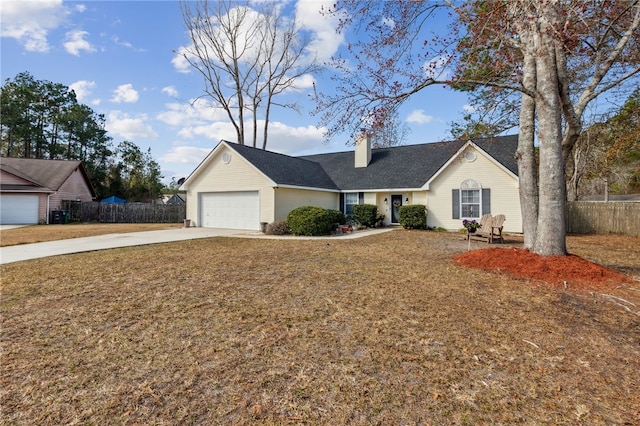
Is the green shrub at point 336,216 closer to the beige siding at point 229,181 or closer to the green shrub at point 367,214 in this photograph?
the green shrub at point 367,214

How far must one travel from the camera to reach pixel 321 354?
3.16 meters

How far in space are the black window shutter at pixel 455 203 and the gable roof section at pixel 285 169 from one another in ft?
21.6

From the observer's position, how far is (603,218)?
1470cm

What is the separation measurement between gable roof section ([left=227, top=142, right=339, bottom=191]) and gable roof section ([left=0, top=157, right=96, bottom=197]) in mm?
16162

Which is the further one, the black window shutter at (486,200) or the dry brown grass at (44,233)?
the black window shutter at (486,200)

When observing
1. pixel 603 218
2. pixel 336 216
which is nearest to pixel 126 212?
pixel 336 216

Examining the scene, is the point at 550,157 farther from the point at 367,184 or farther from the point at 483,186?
the point at 367,184

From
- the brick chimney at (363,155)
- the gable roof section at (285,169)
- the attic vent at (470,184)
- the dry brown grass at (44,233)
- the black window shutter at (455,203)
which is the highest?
the brick chimney at (363,155)

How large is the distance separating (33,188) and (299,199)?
63.8ft

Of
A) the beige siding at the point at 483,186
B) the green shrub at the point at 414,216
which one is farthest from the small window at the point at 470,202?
the green shrub at the point at 414,216

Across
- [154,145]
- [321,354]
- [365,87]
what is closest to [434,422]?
[321,354]

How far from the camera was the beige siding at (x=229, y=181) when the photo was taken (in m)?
16.0

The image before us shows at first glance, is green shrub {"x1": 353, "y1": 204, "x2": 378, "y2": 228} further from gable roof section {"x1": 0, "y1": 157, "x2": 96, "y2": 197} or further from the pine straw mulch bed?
gable roof section {"x1": 0, "y1": 157, "x2": 96, "y2": 197}

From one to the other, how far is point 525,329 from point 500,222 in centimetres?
845
